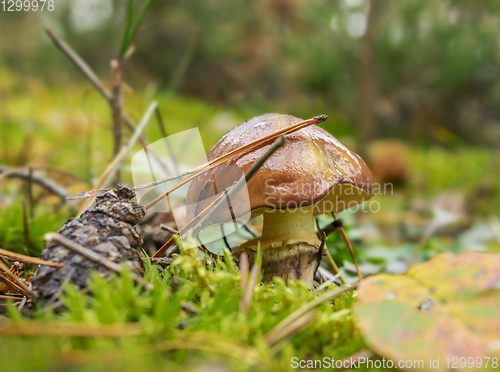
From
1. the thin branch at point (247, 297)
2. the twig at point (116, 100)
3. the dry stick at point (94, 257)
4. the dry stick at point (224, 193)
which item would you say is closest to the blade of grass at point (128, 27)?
the twig at point (116, 100)

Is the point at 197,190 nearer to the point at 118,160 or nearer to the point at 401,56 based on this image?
the point at 118,160

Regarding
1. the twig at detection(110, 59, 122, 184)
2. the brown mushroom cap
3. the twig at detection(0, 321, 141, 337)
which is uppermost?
the twig at detection(110, 59, 122, 184)

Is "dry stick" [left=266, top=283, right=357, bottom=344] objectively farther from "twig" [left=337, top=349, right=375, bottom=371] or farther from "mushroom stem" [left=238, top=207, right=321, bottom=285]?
"mushroom stem" [left=238, top=207, right=321, bottom=285]

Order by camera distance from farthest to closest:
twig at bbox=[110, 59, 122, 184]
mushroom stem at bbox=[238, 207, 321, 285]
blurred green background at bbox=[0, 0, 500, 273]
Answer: blurred green background at bbox=[0, 0, 500, 273] → twig at bbox=[110, 59, 122, 184] → mushroom stem at bbox=[238, 207, 321, 285]

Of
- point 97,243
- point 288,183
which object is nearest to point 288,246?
point 288,183

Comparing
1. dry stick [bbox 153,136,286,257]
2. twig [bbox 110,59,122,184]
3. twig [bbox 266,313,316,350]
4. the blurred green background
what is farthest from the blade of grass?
the blurred green background

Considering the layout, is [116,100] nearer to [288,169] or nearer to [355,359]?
[288,169]

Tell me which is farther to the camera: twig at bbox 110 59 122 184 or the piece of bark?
twig at bbox 110 59 122 184
